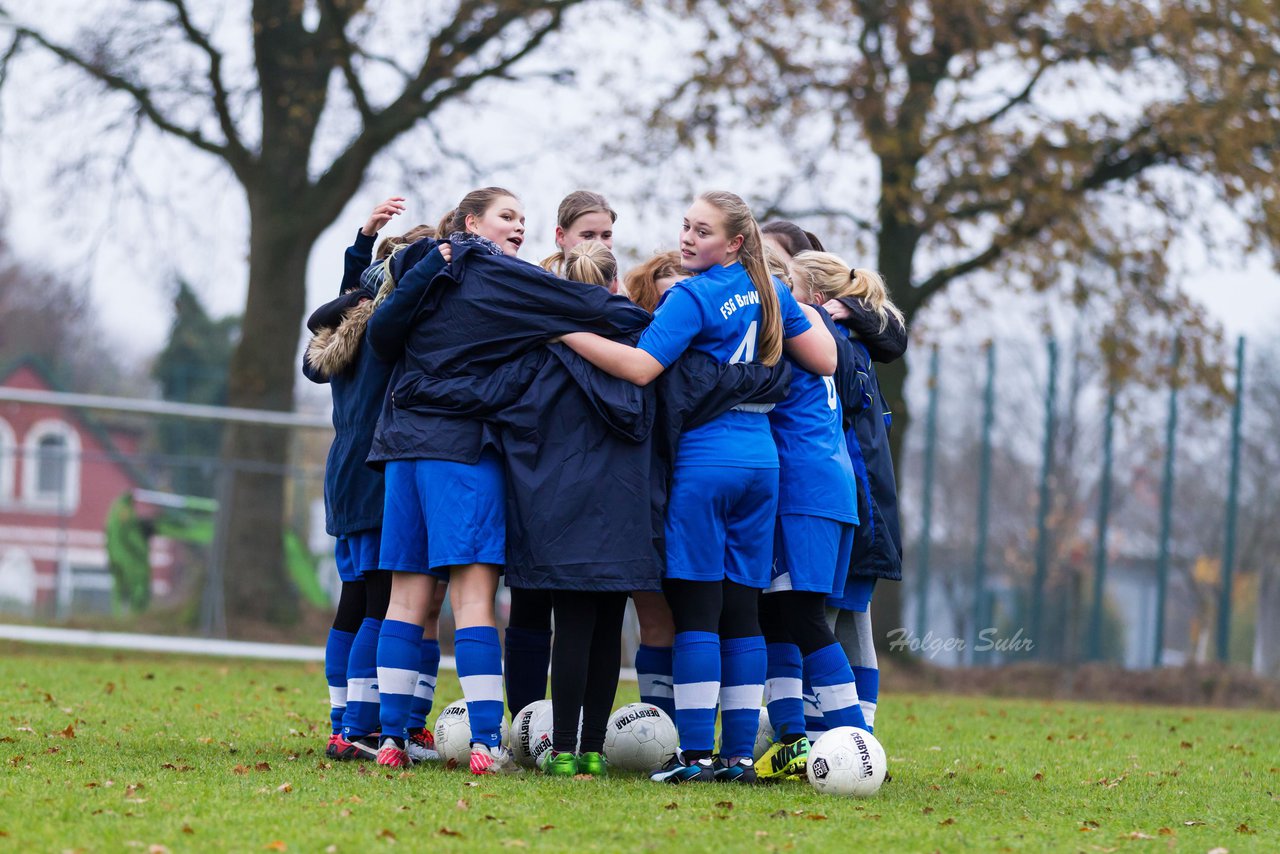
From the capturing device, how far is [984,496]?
1670cm

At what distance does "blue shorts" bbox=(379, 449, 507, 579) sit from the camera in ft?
17.7

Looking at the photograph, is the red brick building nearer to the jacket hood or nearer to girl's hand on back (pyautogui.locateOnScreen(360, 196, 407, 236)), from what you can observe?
the jacket hood

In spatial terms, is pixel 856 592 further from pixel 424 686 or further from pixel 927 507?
pixel 927 507

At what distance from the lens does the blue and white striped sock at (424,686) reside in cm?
600

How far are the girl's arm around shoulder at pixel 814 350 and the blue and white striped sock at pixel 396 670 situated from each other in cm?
173

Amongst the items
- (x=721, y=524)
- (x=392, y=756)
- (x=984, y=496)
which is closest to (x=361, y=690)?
(x=392, y=756)

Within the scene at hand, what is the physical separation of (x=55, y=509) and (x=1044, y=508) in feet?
32.0

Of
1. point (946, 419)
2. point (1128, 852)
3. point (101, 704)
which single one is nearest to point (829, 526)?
point (1128, 852)

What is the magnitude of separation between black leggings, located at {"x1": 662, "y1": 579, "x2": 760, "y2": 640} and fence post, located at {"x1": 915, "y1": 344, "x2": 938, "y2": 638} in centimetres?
1107

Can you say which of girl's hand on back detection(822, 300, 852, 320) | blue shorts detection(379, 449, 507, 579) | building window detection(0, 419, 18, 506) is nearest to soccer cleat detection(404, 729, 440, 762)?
blue shorts detection(379, 449, 507, 579)

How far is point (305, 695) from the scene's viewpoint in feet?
30.5

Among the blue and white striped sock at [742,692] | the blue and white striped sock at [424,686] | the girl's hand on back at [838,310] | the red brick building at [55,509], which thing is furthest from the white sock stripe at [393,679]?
the red brick building at [55,509]

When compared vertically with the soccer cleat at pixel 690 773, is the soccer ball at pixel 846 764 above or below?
above

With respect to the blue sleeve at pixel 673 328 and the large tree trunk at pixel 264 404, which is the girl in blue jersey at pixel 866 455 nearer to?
the blue sleeve at pixel 673 328
